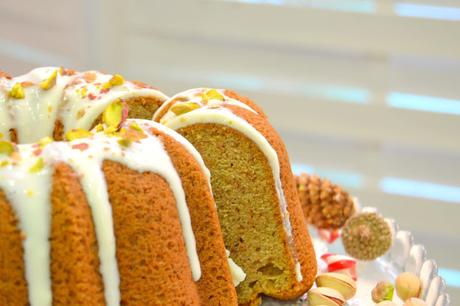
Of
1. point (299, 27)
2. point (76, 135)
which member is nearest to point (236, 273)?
point (76, 135)

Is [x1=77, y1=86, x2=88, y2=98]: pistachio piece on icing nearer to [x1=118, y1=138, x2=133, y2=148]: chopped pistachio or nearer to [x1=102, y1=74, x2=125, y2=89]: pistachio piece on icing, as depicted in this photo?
[x1=102, y1=74, x2=125, y2=89]: pistachio piece on icing

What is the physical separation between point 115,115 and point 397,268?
74 cm

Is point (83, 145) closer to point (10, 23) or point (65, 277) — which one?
point (65, 277)

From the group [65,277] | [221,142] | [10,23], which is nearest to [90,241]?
[65,277]

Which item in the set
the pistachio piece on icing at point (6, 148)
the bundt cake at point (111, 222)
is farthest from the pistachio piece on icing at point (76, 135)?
the pistachio piece on icing at point (6, 148)

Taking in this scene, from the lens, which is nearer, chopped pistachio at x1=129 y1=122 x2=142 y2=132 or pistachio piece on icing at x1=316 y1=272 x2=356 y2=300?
chopped pistachio at x1=129 y1=122 x2=142 y2=132

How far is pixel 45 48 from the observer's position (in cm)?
285

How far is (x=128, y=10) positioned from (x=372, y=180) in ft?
3.16

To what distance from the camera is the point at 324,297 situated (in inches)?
52.6

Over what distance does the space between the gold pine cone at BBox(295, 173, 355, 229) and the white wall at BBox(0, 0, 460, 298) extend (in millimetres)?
841

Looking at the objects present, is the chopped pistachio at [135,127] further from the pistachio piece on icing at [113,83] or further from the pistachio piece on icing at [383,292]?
the pistachio piece on icing at [383,292]

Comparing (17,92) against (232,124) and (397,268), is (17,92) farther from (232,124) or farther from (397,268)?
(397,268)

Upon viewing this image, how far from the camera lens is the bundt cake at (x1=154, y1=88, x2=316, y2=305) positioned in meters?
1.28

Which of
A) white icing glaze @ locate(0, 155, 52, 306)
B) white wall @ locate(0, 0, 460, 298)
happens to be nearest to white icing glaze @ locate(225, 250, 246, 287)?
white icing glaze @ locate(0, 155, 52, 306)
